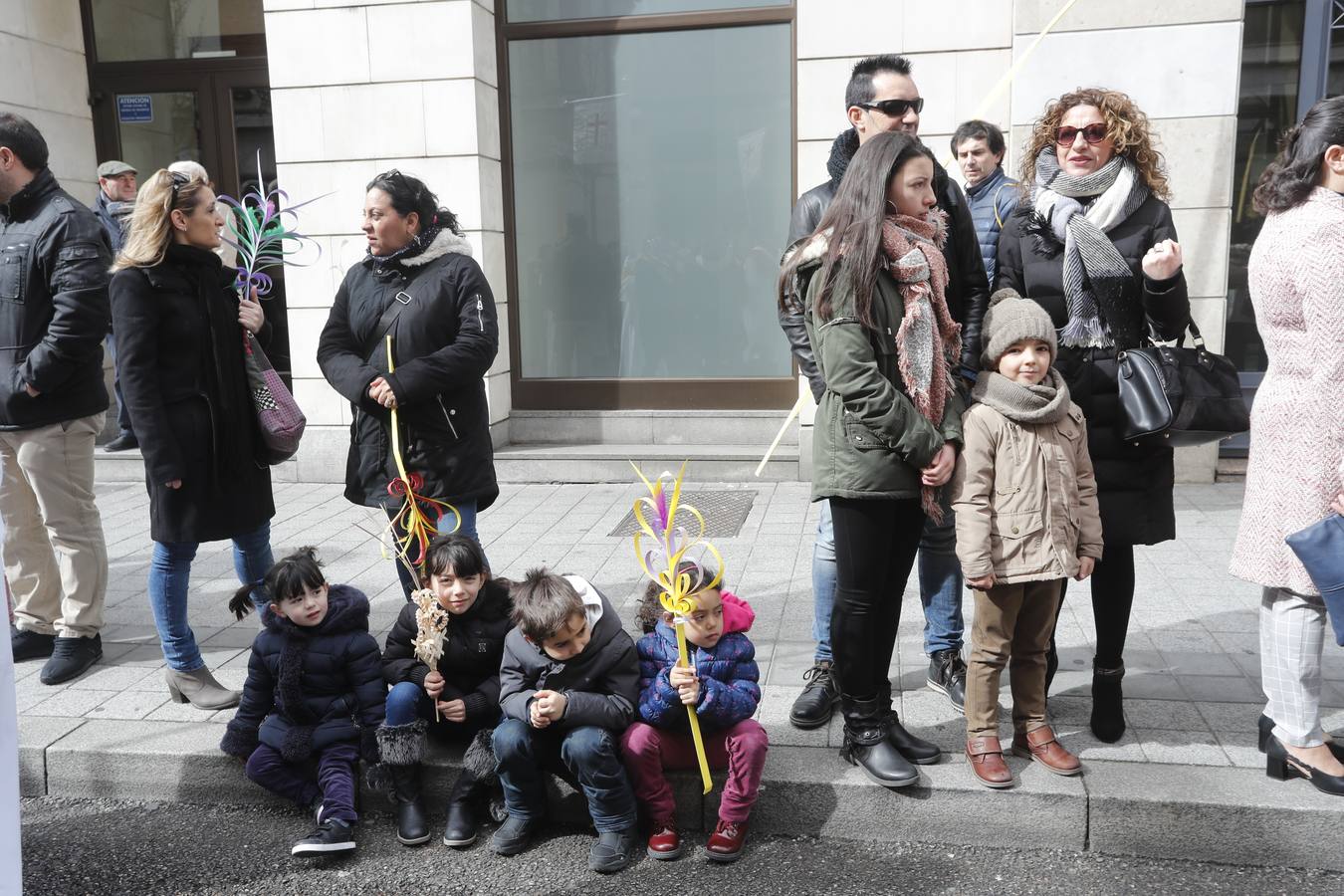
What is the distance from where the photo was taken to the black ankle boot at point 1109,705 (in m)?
3.72

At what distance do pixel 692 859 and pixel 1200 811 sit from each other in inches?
58.2

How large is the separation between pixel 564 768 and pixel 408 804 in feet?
1.78

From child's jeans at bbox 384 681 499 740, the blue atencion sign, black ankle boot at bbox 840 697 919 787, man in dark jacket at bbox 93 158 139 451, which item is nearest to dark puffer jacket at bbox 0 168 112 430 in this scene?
child's jeans at bbox 384 681 499 740

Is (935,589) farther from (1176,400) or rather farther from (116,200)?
(116,200)

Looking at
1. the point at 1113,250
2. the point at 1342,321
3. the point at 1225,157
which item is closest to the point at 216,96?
the point at 1225,157

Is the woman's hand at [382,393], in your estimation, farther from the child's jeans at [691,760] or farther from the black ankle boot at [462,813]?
the child's jeans at [691,760]

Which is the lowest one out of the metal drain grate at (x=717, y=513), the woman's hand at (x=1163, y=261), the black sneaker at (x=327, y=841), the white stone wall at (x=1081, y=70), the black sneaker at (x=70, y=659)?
the black sneaker at (x=327, y=841)

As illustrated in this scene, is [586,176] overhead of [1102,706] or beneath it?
overhead

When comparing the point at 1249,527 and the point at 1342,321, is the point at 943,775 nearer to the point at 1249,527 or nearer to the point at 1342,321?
the point at 1249,527

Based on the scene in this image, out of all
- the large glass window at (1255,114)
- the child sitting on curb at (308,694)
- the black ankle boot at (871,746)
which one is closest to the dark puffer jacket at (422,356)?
the child sitting on curb at (308,694)

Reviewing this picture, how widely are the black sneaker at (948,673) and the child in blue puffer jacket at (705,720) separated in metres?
0.95

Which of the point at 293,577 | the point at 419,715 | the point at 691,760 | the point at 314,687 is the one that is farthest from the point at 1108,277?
the point at 314,687

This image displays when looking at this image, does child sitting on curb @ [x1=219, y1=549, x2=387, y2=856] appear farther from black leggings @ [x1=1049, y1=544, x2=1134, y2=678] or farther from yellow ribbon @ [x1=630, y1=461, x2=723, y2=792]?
black leggings @ [x1=1049, y1=544, x2=1134, y2=678]

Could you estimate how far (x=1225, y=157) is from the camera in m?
7.04
